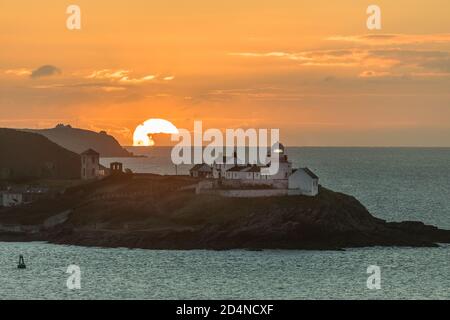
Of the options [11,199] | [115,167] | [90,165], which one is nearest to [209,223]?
[11,199]

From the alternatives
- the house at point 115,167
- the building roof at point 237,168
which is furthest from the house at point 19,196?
the building roof at point 237,168

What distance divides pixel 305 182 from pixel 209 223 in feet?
50.0

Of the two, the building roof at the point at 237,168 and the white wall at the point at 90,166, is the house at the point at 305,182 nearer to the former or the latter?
the building roof at the point at 237,168

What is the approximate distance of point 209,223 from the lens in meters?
129

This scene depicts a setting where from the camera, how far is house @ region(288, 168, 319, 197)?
449 ft

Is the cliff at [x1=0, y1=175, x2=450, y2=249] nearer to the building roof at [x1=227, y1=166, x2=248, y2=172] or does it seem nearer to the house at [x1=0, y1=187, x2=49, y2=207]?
the building roof at [x1=227, y1=166, x2=248, y2=172]

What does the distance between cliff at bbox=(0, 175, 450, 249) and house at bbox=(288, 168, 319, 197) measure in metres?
1.41

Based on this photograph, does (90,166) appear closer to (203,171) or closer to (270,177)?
(203,171)

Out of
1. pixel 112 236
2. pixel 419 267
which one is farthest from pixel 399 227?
pixel 112 236

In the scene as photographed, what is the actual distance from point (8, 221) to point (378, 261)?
170 ft

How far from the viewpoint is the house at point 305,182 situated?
449 ft

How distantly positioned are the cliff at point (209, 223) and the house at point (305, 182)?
141 centimetres
